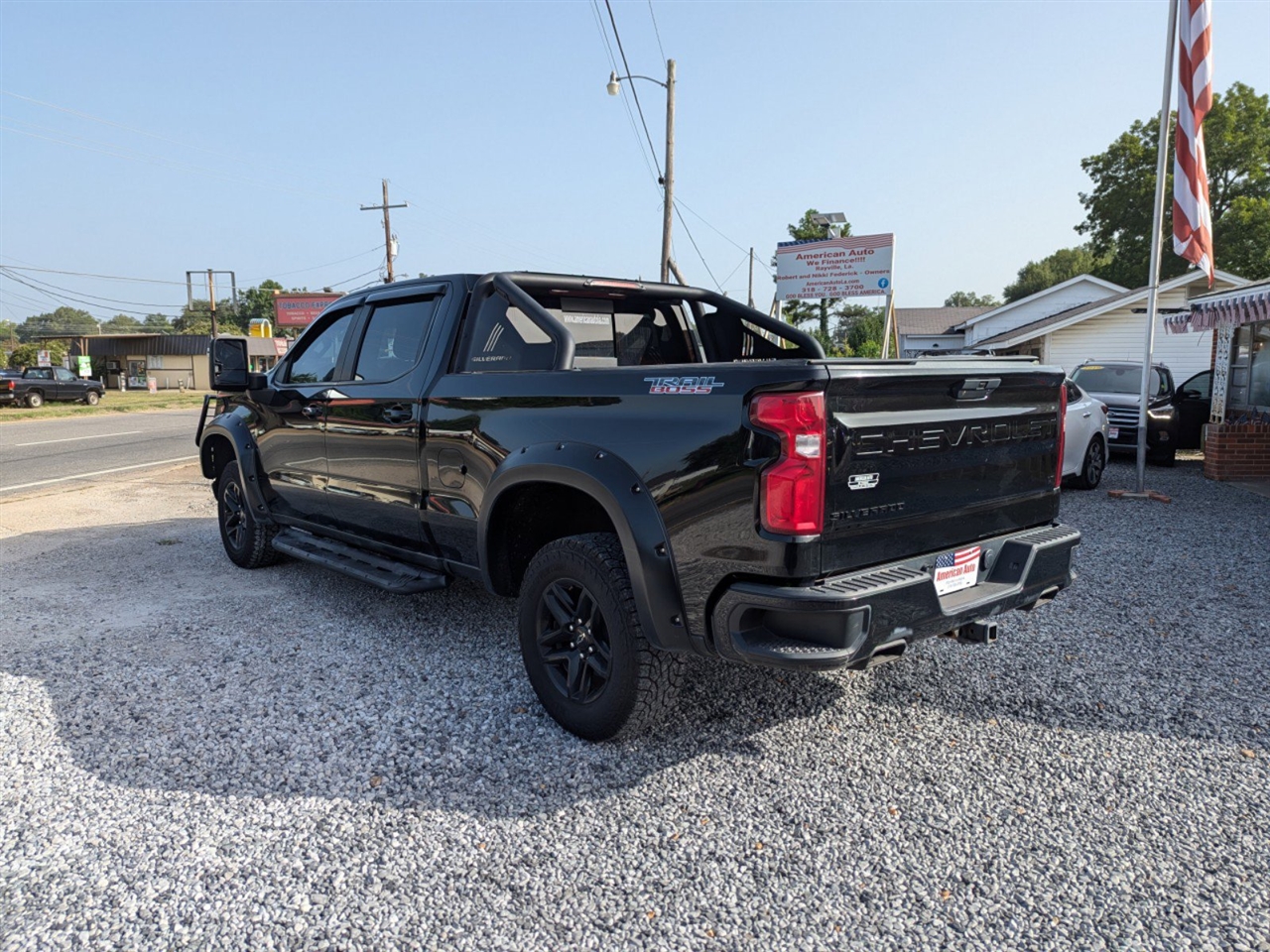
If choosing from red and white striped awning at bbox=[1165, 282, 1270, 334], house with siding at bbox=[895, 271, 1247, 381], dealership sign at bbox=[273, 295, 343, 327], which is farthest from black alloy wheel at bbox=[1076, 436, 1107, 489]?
dealership sign at bbox=[273, 295, 343, 327]

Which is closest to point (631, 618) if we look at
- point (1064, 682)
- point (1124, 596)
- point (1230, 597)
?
point (1064, 682)

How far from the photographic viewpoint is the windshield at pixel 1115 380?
1355 cm

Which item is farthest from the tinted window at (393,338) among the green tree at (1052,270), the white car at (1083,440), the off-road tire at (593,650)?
the green tree at (1052,270)

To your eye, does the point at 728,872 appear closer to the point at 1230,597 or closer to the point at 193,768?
the point at 193,768

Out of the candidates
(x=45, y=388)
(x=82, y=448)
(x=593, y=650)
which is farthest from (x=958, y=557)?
(x=45, y=388)

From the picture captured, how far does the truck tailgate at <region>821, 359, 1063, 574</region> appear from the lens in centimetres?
271

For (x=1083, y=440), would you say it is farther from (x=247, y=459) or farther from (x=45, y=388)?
(x=45, y=388)

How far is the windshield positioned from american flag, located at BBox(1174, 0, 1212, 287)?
13.6 ft

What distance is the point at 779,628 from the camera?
270cm

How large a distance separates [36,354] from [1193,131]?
7228 centimetres

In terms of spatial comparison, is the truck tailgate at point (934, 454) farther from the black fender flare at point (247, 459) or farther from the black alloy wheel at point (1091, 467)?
the black alloy wheel at point (1091, 467)

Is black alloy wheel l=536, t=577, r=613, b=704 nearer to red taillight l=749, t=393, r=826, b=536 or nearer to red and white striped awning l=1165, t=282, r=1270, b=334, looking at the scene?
red taillight l=749, t=393, r=826, b=536

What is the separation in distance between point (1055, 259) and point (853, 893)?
107 meters

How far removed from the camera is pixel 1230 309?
11055mm
